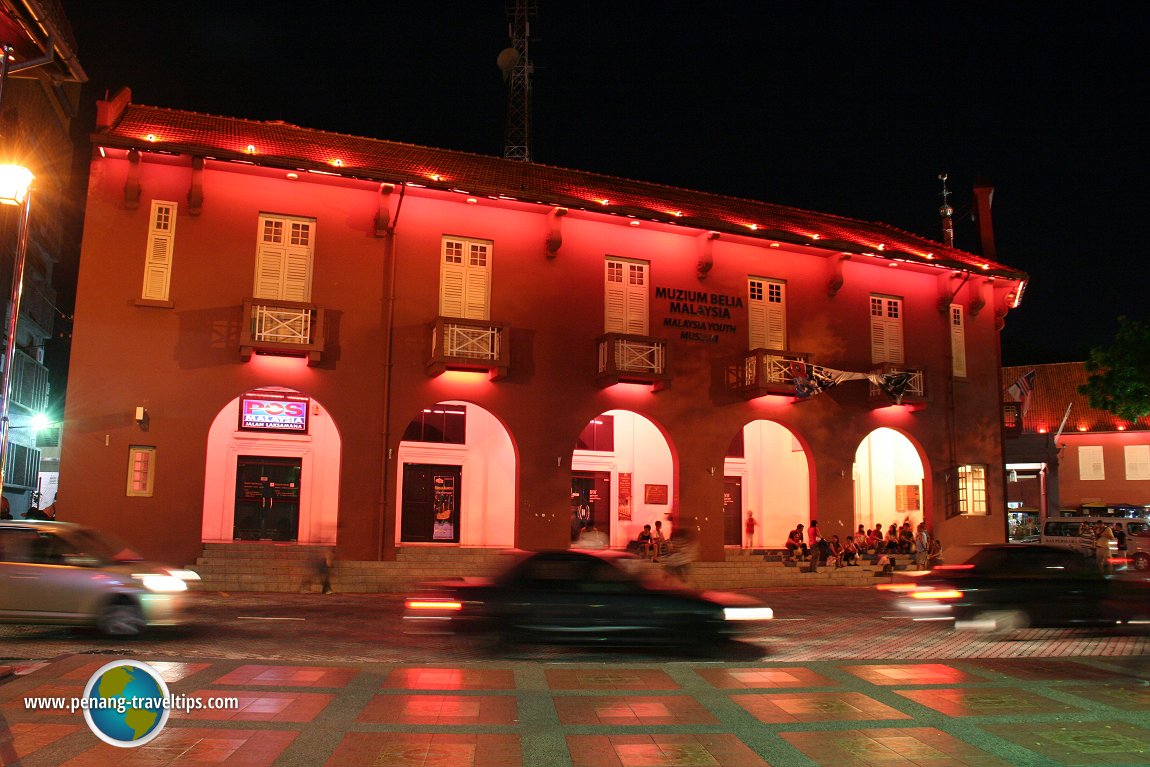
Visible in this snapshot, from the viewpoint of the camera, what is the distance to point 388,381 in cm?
2027

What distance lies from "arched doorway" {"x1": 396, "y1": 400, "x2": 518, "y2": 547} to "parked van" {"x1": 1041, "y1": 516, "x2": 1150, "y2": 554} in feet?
57.1

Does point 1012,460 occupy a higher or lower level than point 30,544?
higher

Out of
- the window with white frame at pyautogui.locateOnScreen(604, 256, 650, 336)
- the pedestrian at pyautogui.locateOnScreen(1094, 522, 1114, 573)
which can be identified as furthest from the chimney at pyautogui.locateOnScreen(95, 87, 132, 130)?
the pedestrian at pyautogui.locateOnScreen(1094, 522, 1114, 573)

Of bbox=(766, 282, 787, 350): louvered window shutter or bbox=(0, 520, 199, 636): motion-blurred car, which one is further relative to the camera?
bbox=(766, 282, 787, 350): louvered window shutter

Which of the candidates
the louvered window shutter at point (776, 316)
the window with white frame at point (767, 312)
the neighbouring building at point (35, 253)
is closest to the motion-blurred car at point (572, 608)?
the window with white frame at point (767, 312)

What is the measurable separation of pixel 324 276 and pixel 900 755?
16.6 metres

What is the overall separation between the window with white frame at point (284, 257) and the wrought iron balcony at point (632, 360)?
7193mm

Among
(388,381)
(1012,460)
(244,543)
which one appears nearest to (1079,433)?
(1012,460)

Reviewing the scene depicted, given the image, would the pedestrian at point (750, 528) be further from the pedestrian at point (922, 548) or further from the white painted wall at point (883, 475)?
the pedestrian at point (922, 548)

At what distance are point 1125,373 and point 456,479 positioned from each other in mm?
24168

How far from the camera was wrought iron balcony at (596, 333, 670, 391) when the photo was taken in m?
21.5

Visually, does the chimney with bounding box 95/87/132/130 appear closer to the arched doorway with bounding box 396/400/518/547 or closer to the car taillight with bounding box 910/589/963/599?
the arched doorway with bounding box 396/400/518/547

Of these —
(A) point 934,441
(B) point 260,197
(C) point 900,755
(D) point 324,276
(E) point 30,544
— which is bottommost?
(C) point 900,755

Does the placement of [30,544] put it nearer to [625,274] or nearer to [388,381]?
[388,381]
